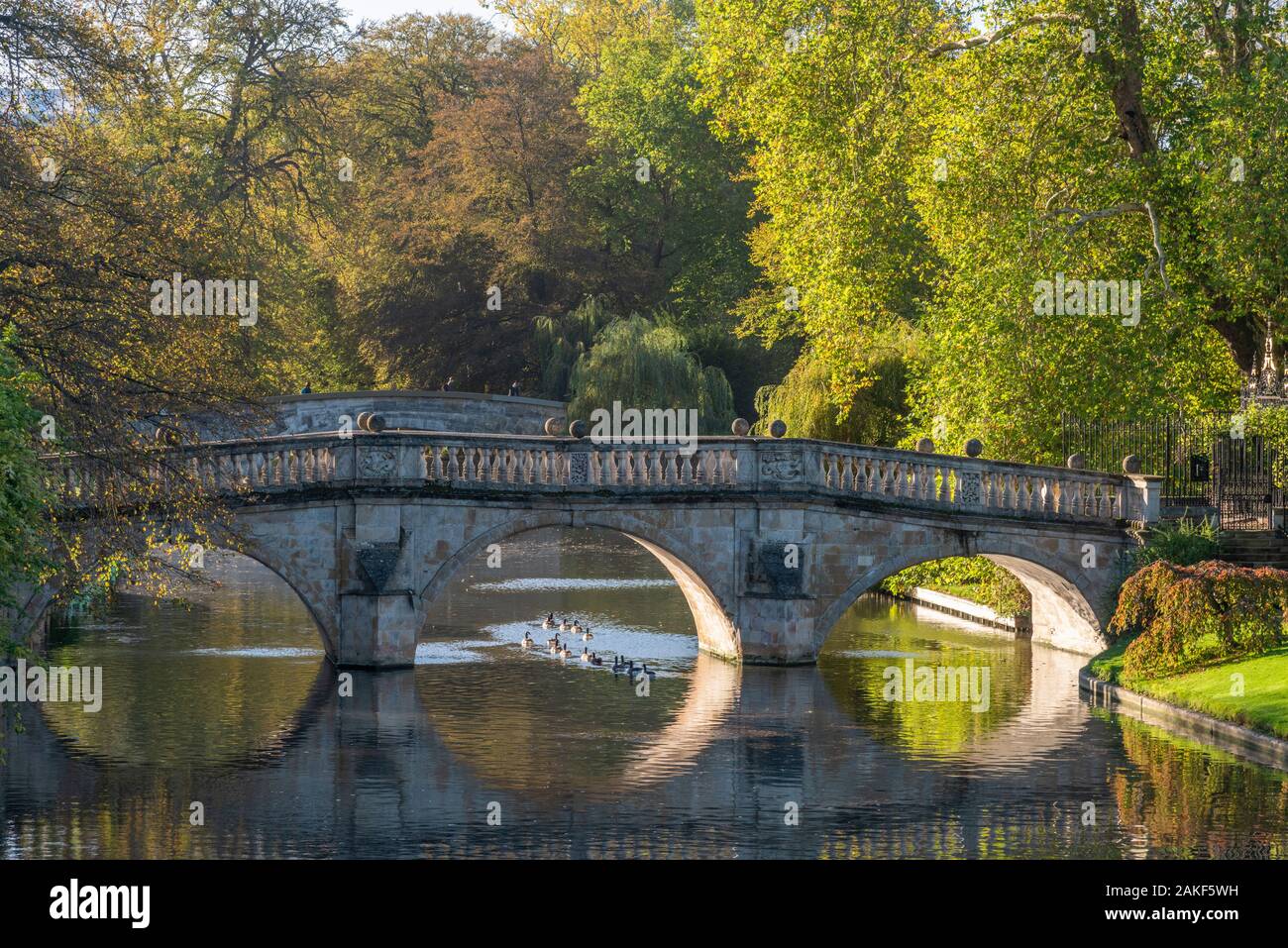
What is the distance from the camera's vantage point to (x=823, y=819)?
60.1 feet

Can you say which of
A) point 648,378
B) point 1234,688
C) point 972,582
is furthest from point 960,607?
point 648,378

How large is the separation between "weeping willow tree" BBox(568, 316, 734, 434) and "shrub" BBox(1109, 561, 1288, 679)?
2755cm

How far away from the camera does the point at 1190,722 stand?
23.2m

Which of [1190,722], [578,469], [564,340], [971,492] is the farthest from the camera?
[564,340]

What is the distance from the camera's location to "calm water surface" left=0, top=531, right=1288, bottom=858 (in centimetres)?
1739

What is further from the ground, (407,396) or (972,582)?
(407,396)

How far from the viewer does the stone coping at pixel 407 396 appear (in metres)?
47.5

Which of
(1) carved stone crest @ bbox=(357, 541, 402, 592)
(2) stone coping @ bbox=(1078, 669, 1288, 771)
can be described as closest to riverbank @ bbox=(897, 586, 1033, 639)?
(2) stone coping @ bbox=(1078, 669, 1288, 771)

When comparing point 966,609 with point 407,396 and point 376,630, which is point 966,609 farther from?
point 407,396

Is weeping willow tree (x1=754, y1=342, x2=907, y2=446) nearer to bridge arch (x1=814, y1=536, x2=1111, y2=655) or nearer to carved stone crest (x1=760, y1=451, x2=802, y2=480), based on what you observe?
bridge arch (x1=814, y1=536, x2=1111, y2=655)

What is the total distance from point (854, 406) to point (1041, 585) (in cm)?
1251

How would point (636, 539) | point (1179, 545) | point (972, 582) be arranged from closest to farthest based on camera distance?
point (636, 539)
point (1179, 545)
point (972, 582)

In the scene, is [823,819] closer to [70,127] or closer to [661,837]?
[661,837]

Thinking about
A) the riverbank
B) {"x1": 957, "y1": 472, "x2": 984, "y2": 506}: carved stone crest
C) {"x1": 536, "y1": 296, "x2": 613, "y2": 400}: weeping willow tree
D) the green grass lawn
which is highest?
{"x1": 536, "y1": 296, "x2": 613, "y2": 400}: weeping willow tree
